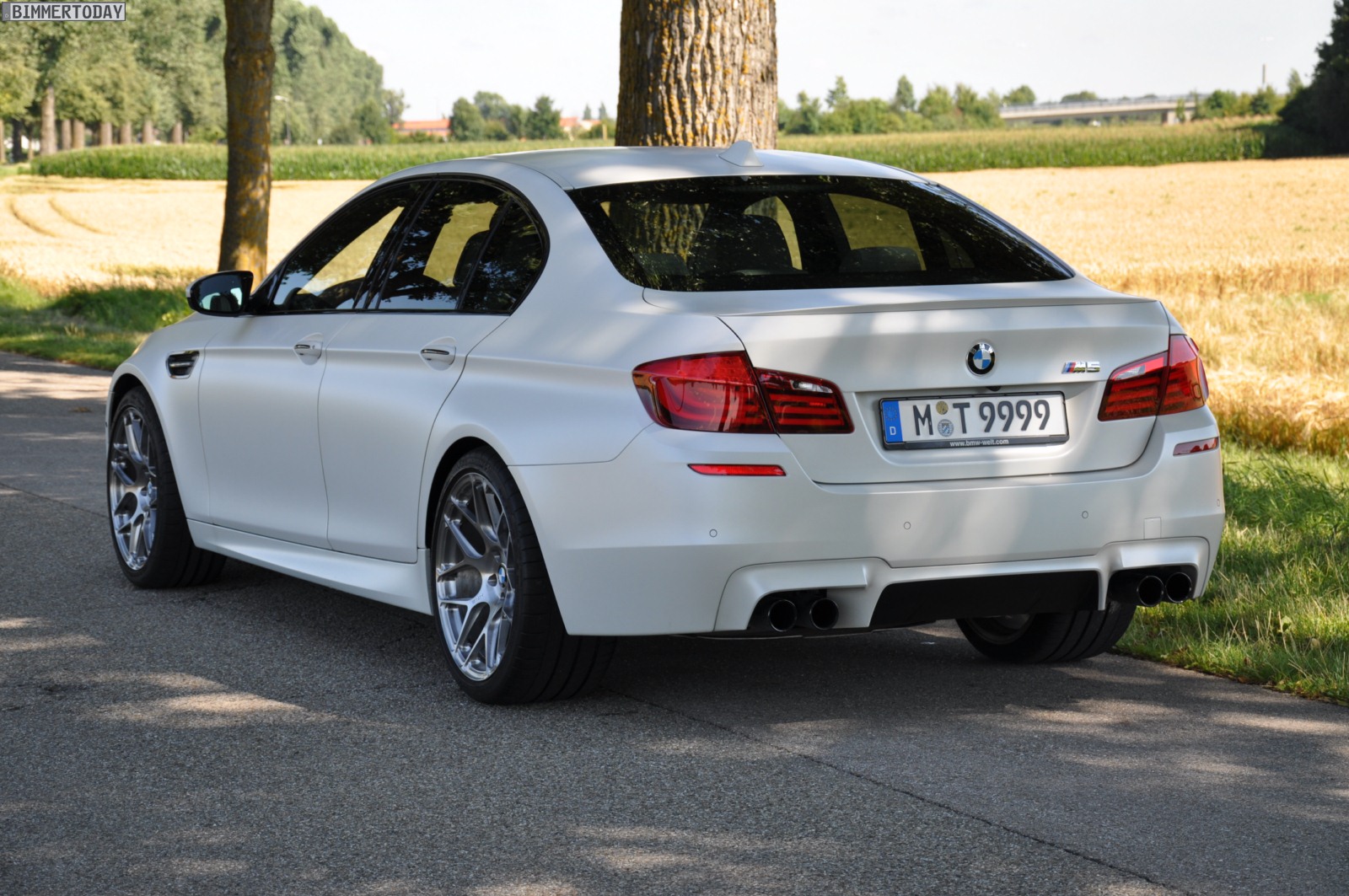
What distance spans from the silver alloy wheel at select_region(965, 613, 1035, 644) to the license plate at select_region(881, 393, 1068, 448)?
1199 millimetres

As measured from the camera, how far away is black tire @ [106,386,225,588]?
6.89m

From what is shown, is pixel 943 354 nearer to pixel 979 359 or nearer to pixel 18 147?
pixel 979 359

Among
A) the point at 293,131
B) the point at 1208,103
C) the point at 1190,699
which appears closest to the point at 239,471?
the point at 1190,699

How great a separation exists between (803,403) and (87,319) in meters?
19.3

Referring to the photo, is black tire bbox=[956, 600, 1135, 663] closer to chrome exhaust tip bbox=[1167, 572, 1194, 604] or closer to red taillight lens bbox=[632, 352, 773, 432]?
chrome exhaust tip bbox=[1167, 572, 1194, 604]

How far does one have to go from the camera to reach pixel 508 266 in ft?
17.3

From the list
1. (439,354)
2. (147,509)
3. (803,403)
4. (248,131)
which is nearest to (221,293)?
(147,509)

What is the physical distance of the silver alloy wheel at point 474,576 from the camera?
5.02m

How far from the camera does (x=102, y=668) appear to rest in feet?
18.6

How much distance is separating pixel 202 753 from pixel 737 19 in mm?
5585

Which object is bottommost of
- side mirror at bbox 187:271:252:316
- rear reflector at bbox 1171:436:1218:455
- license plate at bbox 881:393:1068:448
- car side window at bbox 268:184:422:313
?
rear reflector at bbox 1171:436:1218:455

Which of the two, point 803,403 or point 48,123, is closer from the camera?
point 803,403

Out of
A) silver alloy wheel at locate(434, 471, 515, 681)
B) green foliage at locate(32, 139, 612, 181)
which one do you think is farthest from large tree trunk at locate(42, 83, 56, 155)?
silver alloy wheel at locate(434, 471, 515, 681)

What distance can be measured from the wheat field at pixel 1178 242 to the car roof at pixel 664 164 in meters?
6.00
